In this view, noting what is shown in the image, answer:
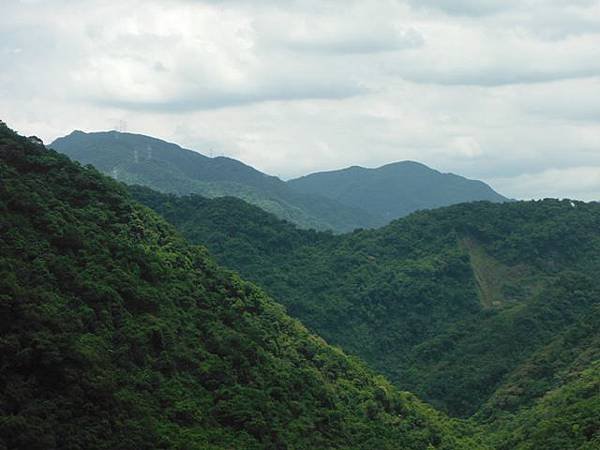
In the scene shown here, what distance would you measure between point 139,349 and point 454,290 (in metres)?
76.0

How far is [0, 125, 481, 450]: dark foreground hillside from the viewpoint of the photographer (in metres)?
28.9

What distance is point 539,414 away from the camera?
5656cm

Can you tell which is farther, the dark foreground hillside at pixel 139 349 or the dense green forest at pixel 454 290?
the dense green forest at pixel 454 290

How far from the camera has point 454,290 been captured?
106 metres

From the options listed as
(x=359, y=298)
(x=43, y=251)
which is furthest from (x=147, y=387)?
(x=359, y=298)

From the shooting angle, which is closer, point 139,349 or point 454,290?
point 139,349

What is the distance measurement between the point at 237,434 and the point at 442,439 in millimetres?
23259

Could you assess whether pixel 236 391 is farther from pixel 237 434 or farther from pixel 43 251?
pixel 43 251

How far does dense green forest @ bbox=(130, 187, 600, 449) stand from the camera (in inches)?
2832

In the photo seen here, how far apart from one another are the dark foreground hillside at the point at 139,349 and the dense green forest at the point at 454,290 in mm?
16675

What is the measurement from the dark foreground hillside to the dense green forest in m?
16.7

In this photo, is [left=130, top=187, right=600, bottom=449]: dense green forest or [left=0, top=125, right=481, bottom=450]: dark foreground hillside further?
[left=130, top=187, right=600, bottom=449]: dense green forest

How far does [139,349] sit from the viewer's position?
1385 inches

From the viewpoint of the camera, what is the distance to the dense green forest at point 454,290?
2832 inches
